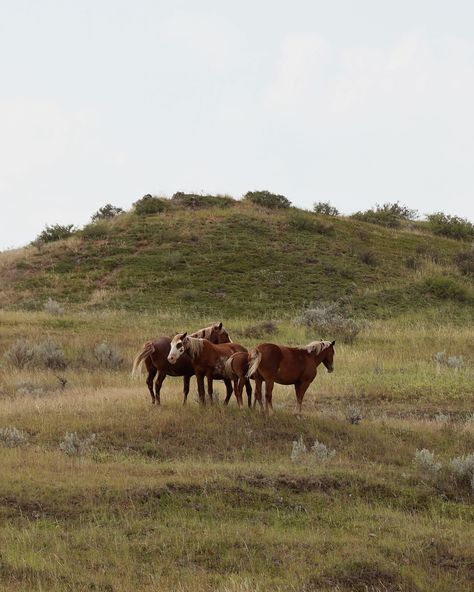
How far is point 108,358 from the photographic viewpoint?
20891mm

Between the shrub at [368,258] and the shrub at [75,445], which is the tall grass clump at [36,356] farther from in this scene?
the shrub at [368,258]

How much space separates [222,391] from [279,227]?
2602 centimetres

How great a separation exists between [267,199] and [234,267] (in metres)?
11.5

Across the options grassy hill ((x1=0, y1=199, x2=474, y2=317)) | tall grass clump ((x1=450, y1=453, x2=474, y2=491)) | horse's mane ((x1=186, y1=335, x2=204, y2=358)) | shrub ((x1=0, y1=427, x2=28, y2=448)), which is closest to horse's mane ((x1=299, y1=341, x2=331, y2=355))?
horse's mane ((x1=186, y1=335, x2=204, y2=358))

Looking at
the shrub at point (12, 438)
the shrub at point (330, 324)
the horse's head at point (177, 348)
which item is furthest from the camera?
the shrub at point (330, 324)

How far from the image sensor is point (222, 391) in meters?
17.7

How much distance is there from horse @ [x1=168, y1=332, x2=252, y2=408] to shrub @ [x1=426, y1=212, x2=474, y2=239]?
135ft

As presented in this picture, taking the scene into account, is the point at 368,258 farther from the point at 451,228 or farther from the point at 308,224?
the point at 451,228

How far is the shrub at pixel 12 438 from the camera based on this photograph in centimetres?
1190

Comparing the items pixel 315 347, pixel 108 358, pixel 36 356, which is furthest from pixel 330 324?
pixel 315 347

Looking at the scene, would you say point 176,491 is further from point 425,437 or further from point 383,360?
point 383,360

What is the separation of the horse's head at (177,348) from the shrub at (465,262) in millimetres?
30252

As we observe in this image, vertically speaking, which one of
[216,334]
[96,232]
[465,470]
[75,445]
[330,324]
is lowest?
[465,470]

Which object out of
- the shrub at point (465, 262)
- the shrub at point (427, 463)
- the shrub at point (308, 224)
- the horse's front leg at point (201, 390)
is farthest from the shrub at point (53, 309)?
the shrub at point (465, 262)
